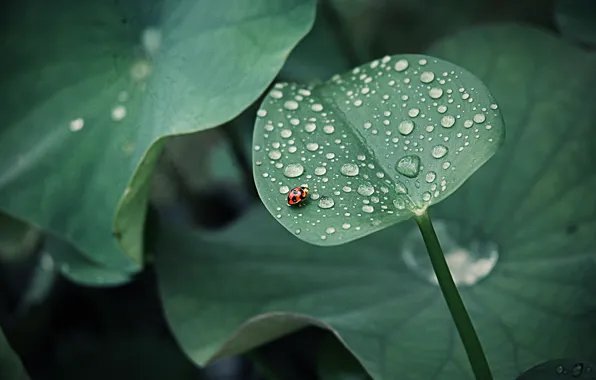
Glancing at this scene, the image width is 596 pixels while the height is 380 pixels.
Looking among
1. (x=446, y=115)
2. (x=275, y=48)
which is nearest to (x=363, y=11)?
(x=275, y=48)

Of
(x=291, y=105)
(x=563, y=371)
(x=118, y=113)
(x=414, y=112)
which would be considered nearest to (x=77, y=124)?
(x=118, y=113)

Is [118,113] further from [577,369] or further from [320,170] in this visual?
[577,369]

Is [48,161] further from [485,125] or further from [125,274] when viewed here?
[485,125]

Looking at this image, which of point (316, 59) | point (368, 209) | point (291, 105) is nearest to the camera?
point (368, 209)

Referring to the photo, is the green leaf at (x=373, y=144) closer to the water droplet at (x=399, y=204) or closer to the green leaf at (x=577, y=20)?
the water droplet at (x=399, y=204)

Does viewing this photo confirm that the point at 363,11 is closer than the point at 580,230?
No

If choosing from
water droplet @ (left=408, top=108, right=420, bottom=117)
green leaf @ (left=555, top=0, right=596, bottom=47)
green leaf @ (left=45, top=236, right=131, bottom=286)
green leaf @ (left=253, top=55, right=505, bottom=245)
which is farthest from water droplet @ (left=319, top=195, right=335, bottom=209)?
green leaf @ (left=555, top=0, right=596, bottom=47)

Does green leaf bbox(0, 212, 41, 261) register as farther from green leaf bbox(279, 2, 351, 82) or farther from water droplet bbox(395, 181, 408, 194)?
water droplet bbox(395, 181, 408, 194)
